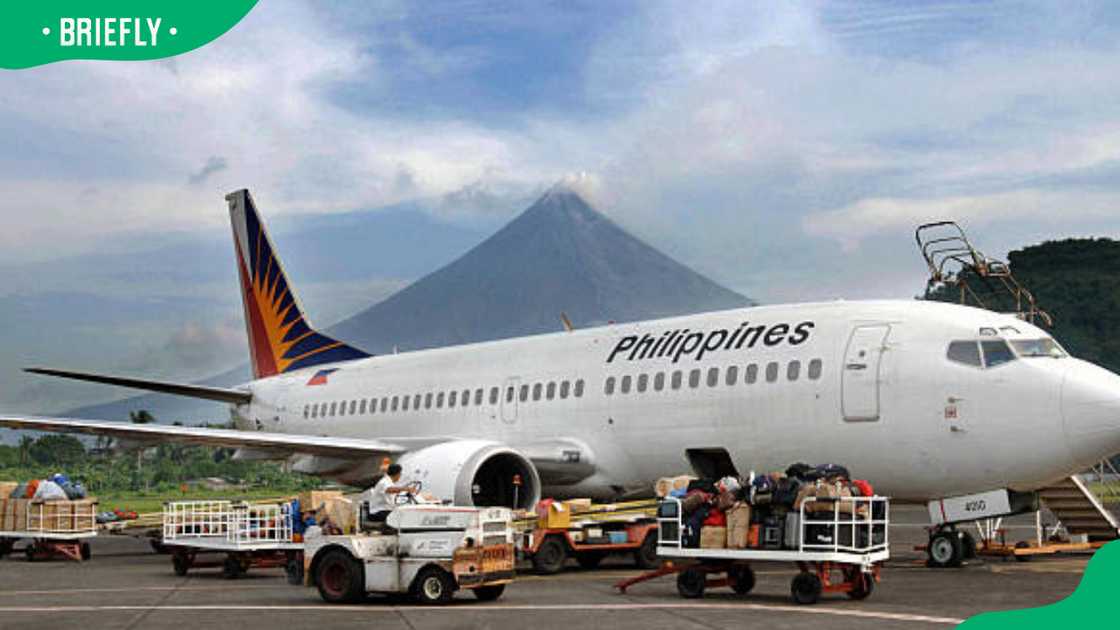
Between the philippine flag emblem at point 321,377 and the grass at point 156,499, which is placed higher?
the philippine flag emblem at point 321,377

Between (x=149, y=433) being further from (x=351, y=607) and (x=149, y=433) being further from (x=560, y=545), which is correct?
(x=351, y=607)

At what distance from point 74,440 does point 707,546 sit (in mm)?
131961

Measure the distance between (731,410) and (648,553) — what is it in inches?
97.7

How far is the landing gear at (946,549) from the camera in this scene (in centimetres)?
1836

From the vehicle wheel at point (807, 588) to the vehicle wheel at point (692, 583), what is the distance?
1.33m

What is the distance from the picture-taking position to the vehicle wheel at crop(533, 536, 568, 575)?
1959 cm

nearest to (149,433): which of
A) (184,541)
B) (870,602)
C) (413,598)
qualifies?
(184,541)

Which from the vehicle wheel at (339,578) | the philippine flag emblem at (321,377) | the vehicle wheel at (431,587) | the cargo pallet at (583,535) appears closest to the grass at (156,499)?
the philippine flag emblem at (321,377)

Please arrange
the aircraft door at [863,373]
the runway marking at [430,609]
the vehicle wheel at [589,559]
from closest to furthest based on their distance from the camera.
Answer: the runway marking at [430,609] < the aircraft door at [863,373] < the vehicle wheel at [589,559]

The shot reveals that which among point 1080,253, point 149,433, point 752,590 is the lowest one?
point 752,590

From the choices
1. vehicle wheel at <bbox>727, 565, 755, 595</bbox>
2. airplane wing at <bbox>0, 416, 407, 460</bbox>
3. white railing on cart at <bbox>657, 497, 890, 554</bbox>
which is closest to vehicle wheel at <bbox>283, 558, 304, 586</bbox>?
vehicle wheel at <bbox>727, 565, 755, 595</bbox>

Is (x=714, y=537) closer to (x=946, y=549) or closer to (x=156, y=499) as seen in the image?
(x=946, y=549)

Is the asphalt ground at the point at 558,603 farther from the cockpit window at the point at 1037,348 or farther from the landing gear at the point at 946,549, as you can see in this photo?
the cockpit window at the point at 1037,348

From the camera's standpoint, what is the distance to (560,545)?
19.8m
